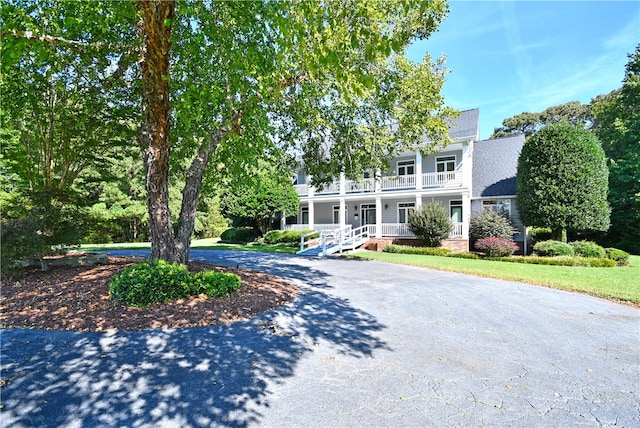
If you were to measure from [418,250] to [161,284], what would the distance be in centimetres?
1384

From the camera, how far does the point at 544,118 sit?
41406 millimetres

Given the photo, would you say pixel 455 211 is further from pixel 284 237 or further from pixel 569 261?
pixel 284 237

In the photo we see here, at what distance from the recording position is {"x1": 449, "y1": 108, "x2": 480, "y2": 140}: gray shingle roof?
18884 mm

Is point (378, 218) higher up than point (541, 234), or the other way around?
point (378, 218)

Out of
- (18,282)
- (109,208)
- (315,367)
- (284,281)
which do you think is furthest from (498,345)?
(109,208)

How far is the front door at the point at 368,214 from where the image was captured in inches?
931

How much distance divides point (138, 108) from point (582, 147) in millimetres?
18749

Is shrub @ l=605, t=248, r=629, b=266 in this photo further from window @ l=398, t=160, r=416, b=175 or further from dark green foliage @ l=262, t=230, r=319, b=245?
dark green foliage @ l=262, t=230, r=319, b=245

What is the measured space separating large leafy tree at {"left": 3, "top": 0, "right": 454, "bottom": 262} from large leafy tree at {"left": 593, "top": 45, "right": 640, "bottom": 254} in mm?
15606

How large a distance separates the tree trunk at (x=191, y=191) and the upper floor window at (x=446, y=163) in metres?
16.6

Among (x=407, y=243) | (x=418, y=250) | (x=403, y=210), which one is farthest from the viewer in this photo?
(x=403, y=210)

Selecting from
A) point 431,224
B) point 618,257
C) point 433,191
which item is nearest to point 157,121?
point 431,224

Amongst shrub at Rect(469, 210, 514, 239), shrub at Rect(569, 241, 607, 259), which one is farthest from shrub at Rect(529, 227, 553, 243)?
shrub at Rect(569, 241, 607, 259)

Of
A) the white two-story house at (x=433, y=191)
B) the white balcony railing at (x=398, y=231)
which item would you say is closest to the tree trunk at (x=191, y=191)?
the white two-story house at (x=433, y=191)
